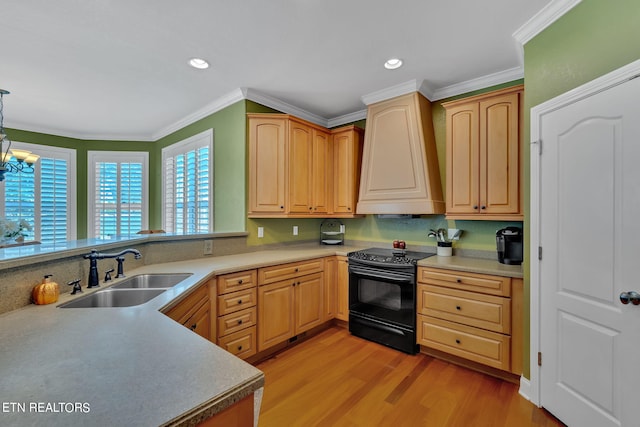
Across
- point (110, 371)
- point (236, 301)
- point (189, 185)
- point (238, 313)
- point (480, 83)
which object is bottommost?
point (238, 313)

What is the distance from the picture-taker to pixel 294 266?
291cm

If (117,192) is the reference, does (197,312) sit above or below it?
below

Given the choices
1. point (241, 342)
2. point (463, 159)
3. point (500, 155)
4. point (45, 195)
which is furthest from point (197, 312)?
point (45, 195)

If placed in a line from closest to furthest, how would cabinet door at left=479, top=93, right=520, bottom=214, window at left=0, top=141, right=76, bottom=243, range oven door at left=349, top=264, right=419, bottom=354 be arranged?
cabinet door at left=479, top=93, right=520, bottom=214, range oven door at left=349, top=264, right=419, bottom=354, window at left=0, top=141, right=76, bottom=243

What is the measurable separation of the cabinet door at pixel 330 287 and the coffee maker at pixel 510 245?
1628 mm

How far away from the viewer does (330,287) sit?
3.30m

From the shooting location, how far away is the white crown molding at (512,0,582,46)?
5.91ft

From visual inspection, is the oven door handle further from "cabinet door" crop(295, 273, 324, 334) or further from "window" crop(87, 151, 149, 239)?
"window" crop(87, 151, 149, 239)

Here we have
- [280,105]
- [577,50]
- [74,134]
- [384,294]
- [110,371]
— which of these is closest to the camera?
[110,371]

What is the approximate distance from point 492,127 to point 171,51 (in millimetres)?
2816

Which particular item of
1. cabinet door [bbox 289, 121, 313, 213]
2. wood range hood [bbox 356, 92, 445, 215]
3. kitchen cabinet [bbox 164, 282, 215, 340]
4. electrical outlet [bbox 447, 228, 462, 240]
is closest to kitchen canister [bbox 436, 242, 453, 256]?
electrical outlet [bbox 447, 228, 462, 240]

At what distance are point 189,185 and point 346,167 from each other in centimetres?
220

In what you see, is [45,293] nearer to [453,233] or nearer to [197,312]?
[197,312]

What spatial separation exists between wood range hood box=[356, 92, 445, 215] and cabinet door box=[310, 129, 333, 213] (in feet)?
1.87
